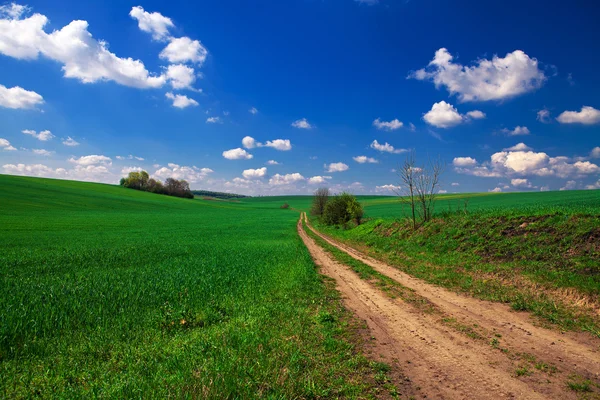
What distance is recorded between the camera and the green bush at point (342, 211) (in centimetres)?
4459

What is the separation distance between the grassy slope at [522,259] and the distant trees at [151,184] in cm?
14051

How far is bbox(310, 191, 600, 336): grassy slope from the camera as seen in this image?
967cm

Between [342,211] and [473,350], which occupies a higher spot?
[342,211]

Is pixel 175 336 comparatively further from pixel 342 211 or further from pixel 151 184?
pixel 151 184

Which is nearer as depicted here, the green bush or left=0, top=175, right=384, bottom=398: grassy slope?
left=0, top=175, right=384, bottom=398: grassy slope

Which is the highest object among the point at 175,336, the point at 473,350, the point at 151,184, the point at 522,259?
the point at 151,184

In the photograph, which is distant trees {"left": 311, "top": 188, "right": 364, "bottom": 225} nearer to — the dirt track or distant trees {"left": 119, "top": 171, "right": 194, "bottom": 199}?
the dirt track

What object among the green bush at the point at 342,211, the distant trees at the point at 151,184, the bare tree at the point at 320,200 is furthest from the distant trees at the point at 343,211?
the distant trees at the point at 151,184

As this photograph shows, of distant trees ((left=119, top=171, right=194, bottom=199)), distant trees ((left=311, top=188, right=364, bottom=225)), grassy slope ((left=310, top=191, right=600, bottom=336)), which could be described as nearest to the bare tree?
Result: distant trees ((left=311, top=188, right=364, bottom=225))

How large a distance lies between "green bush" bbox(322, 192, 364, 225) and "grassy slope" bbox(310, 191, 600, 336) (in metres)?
20.0

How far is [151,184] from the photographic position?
142500 millimetres

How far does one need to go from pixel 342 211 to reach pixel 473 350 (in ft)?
138

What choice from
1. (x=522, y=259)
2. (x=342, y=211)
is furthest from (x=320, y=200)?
(x=522, y=259)

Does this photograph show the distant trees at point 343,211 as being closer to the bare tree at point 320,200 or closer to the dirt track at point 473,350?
the bare tree at point 320,200
